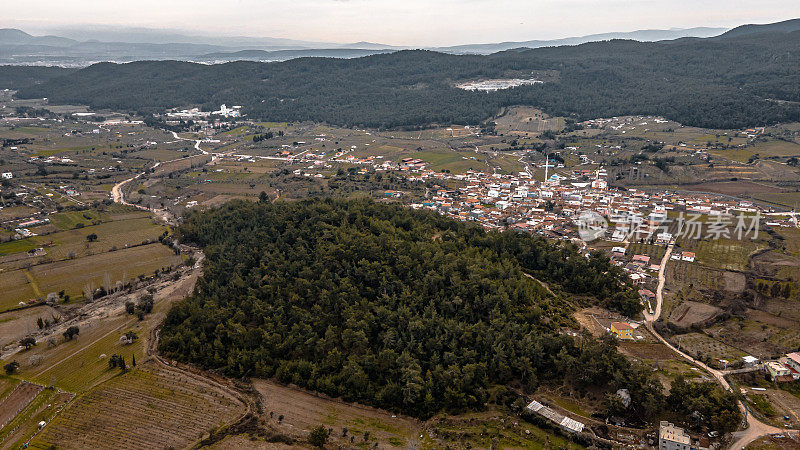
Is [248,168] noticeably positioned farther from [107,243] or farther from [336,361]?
[336,361]

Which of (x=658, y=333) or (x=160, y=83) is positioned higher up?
(x=160, y=83)

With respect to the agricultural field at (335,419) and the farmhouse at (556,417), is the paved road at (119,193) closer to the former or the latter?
the agricultural field at (335,419)

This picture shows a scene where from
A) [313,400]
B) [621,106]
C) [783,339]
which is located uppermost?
[621,106]

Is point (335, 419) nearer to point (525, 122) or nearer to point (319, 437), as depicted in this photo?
point (319, 437)

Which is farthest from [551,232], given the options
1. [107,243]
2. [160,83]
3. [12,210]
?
[160,83]

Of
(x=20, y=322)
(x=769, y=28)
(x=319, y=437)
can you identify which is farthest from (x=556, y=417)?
(x=769, y=28)

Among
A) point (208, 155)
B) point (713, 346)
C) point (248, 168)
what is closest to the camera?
point (713, 346)
